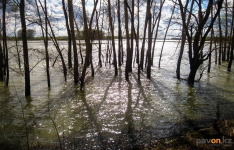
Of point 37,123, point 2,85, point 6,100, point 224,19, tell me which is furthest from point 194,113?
point 224,19

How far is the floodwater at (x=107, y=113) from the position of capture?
5.03m

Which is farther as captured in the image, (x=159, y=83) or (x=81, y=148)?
(x=159, y=83)

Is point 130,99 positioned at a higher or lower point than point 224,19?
lower

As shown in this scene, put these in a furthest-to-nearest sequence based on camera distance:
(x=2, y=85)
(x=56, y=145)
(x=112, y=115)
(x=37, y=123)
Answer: (x=2, y=85) → (x=112, y=115) → (x=37, y=123) → (x=56, y=145)

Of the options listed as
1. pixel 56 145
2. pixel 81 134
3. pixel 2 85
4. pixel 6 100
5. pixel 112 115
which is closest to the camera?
pixel 56 145

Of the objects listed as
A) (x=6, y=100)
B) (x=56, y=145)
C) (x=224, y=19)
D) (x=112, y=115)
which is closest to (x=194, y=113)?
(x=112, y=115)

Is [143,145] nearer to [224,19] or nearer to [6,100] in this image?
[6,100]

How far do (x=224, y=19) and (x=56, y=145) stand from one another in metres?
20.2

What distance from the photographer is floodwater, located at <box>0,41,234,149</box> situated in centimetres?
503

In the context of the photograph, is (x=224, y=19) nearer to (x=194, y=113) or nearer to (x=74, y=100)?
(x=194, y=113)

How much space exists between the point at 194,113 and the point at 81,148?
409cm

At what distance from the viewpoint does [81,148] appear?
182 inches

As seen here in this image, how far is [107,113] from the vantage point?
698cm

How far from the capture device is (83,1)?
10453mm
